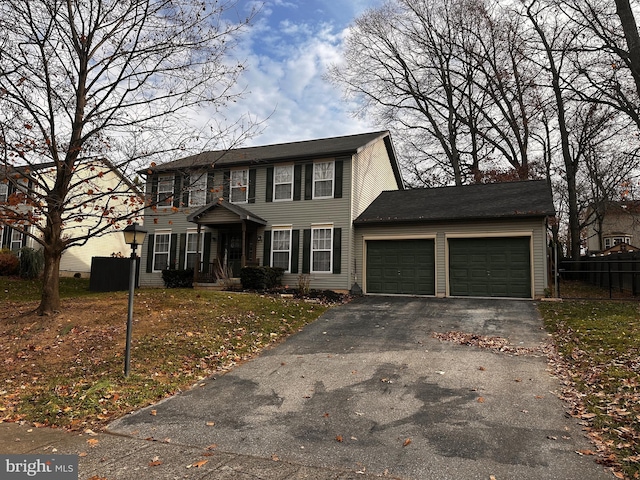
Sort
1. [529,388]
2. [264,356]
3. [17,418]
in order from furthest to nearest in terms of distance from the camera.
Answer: [264,356], [529,388], [17,418]

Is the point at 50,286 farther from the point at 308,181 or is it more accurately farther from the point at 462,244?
the point at 462,244

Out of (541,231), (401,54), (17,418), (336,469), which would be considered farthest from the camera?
(401,54)

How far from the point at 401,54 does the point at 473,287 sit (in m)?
19.3

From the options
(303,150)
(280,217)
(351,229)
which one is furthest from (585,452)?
(303,150)

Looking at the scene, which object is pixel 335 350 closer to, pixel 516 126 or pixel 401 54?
pixel 516 126

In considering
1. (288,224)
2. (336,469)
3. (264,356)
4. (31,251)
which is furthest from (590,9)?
(31,251)

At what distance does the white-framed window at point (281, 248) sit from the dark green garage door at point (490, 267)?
6235mm

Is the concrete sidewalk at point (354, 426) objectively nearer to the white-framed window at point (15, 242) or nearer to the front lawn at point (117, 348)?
the front lawn at point (117, 348)

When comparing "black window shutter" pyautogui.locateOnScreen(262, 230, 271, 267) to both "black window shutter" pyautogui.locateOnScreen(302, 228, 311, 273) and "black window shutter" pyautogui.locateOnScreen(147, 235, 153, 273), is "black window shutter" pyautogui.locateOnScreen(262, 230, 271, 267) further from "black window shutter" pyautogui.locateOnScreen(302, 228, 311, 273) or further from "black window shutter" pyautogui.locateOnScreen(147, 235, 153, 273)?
"black window shutter" pyautogui.locateOnScreen(147, 235, 153, 273)

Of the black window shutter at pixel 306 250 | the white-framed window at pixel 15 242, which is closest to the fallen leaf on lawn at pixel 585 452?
the black window shutter at pixel 306 250

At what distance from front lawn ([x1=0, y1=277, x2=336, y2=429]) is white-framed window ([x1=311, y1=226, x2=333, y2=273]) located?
3.69 meters

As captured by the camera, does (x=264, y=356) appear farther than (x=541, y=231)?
No

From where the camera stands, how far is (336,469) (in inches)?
154

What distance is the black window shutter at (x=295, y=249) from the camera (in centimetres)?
A: 1658
